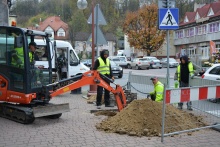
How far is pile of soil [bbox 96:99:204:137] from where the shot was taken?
641 cm

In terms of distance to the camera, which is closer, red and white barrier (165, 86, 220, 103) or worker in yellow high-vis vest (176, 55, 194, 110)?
red and white barrier (165, 86, 220, 103)

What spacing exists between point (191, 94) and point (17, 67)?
14.6 feet

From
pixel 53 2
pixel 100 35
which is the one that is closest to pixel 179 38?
pixel 53 2

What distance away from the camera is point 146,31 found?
165 feet

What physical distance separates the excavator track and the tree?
4308 centimetres

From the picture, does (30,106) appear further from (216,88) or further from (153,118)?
(216,88)

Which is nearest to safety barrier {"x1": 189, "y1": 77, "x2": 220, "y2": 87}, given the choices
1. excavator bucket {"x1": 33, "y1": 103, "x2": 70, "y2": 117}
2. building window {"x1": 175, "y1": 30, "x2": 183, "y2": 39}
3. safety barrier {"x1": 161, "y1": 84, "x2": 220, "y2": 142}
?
safety barrier {"x1": 161, "y1": 84, "x2": 220, "y2": 142}

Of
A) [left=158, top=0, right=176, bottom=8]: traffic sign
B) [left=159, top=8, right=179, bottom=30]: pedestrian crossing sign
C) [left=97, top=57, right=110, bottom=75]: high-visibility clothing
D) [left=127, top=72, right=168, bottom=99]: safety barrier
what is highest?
[left=158, top=0, right=176, bottom=8]: traffic sign

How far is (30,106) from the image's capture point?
7766 millimetres

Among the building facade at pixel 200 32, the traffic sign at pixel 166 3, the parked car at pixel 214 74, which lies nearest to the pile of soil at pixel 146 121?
the traffic sign at pixel 166 3

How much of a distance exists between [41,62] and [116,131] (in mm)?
3660

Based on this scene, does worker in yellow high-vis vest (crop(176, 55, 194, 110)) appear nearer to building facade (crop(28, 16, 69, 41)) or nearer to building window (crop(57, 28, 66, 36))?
building facade (crop(28, 16, 69, 41))

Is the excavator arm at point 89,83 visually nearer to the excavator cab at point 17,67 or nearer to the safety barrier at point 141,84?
the excavator cab at point 17,67

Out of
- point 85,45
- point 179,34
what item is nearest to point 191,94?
point 179,34
